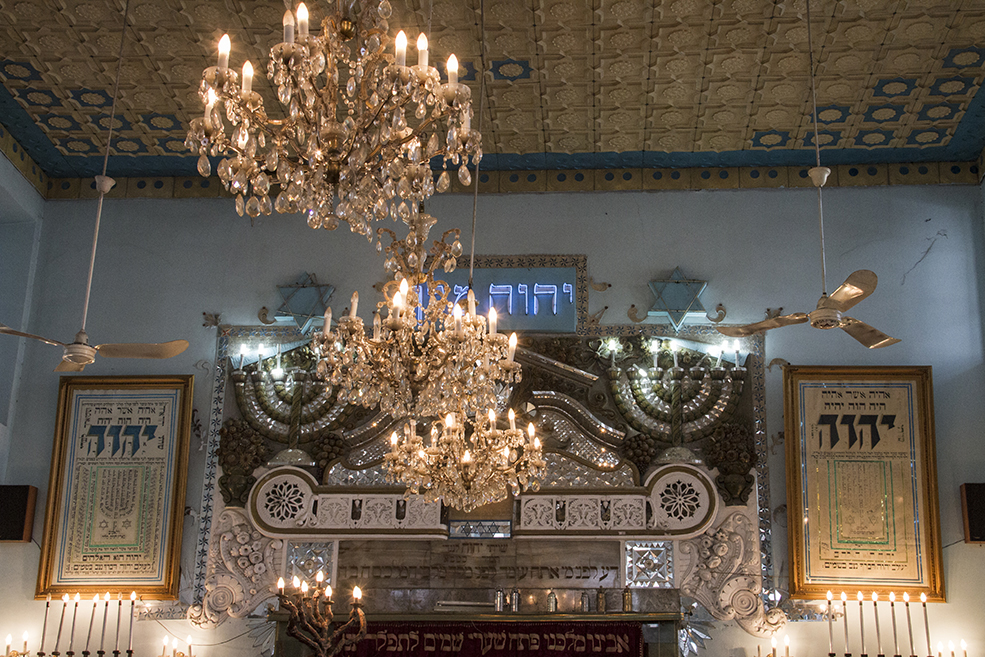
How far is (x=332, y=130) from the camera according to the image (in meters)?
3.82

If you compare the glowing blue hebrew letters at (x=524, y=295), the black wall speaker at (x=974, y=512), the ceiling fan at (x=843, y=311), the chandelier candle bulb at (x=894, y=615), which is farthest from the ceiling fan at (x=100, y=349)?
the black wall speaker at (x=974, y=512)

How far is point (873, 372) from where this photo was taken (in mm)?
7297

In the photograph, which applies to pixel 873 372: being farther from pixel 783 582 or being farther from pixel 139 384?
pixel 139 384

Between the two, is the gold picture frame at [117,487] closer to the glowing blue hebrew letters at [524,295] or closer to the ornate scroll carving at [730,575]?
the glowing blue hebrew letters at [524,295]

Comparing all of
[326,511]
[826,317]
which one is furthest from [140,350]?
[826,317]

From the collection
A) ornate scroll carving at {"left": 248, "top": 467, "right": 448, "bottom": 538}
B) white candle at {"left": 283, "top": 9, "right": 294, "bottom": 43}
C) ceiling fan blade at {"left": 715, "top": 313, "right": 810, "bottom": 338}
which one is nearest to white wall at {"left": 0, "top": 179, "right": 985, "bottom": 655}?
ornate scroll carving at {"left": 248, "top": 467, "right": 448, "bottom": 538}

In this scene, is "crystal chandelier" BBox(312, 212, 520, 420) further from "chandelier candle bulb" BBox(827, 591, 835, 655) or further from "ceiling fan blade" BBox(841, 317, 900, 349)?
"chandelier candle bulb" BBox(827, 591, 835, 655)

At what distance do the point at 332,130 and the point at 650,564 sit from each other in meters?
4.45

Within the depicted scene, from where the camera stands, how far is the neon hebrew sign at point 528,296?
769cm

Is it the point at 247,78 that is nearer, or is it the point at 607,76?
the point at 247,78

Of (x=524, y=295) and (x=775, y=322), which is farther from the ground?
(x=524, y=295)

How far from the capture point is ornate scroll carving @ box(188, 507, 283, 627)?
711cm

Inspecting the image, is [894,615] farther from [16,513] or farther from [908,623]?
[16,513]

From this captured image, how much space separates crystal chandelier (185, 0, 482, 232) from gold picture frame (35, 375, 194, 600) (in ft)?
13.5
